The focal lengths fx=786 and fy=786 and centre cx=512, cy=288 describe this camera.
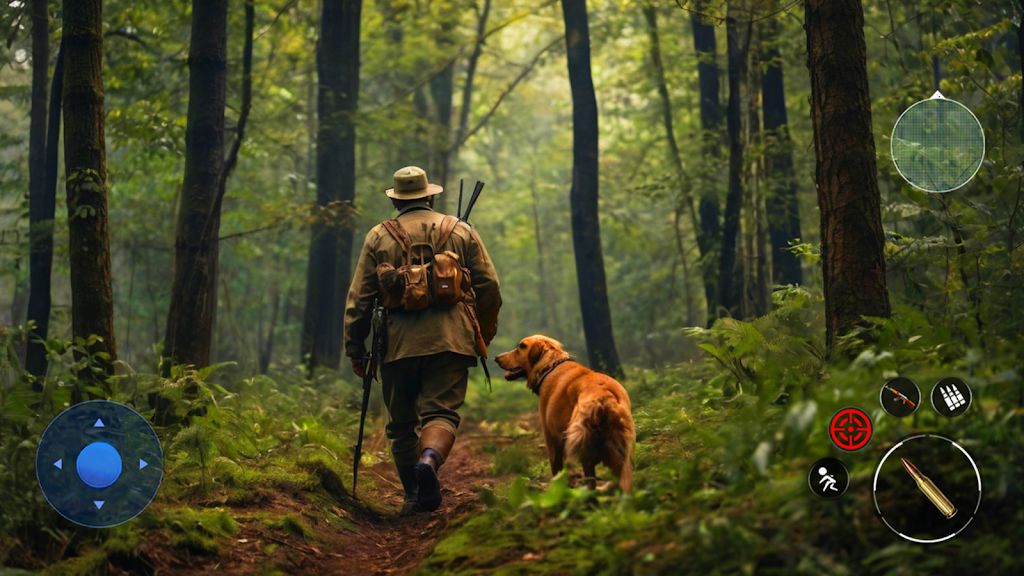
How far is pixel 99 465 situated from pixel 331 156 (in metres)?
11.4

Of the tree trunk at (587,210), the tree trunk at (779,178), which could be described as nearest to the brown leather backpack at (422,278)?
the tree trunk at (779,178)

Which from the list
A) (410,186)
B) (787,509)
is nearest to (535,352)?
(410,186)

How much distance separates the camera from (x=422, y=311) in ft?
20.9

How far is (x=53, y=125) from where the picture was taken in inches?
388

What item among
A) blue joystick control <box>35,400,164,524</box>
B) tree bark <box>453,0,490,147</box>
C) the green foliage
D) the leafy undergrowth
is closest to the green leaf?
the leafy undergrowth

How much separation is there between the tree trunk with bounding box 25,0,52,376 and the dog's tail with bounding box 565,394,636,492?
7.29 meters

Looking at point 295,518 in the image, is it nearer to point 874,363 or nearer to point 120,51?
point 874,363

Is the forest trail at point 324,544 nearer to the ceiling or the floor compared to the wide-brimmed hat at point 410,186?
nearer to the floor

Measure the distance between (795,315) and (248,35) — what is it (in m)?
7.21

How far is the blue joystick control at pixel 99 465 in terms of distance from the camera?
14.6 ft

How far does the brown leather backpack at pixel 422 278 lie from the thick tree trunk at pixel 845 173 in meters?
2.79

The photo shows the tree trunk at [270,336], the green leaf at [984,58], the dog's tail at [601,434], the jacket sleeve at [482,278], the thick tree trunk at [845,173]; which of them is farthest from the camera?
the tree trunk at [270,336]

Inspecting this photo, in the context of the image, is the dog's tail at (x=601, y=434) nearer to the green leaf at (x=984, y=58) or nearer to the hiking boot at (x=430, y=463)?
the hiking boot at (x=430, y=463)

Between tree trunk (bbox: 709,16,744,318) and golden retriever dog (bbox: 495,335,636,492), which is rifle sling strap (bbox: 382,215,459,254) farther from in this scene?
tree trunk (bbox: 709,16,744,318)
